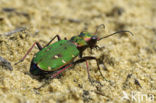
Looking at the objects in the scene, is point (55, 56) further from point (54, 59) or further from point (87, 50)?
point (87, 50)

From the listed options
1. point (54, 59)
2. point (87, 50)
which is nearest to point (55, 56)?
point (54, 59)

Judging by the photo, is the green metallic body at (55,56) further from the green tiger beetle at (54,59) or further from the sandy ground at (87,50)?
the sandy ground at (87,50)

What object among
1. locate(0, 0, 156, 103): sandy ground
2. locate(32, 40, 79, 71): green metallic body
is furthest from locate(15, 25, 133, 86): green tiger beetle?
locate(0, 0, 156, 103): sandy ground

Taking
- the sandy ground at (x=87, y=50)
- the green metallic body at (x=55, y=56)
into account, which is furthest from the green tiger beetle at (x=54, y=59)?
the sandy ground at (x=87, y=50)

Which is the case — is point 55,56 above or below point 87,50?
below
